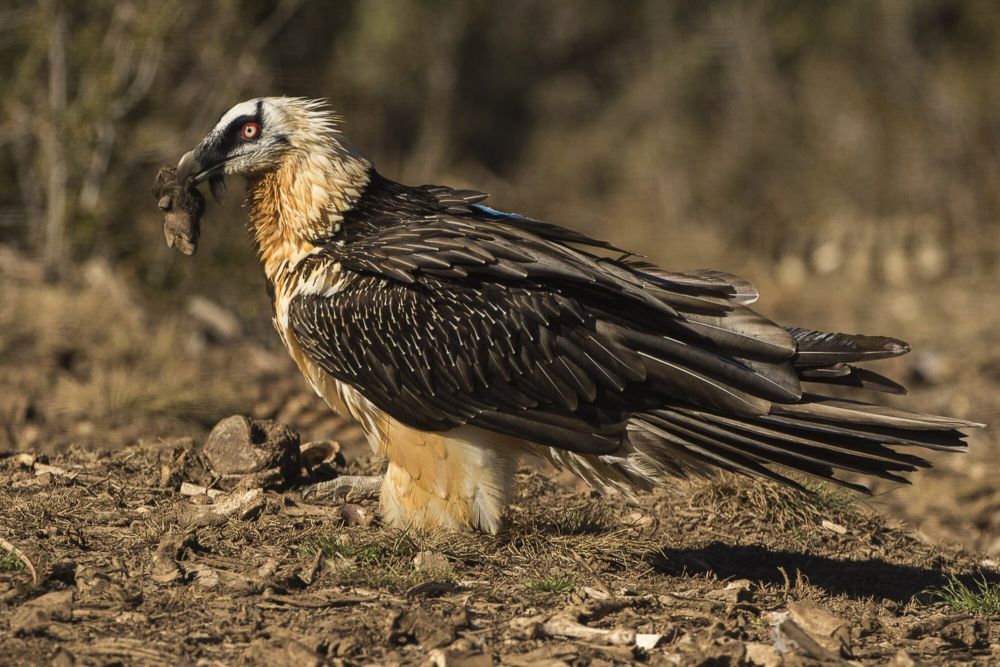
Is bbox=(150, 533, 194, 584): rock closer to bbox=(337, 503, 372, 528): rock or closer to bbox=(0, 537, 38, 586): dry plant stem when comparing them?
bbox=(0, 537, 38, 586): dry plant stem

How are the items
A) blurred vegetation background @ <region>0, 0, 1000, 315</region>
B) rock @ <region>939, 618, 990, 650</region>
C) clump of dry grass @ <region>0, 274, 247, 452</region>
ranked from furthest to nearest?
blurred vegetation background @ <region>0, 0, 1000, 315</region> < clump of dry grass @ <region>0, 274, 247, 452</region> < rock @ <region>939, 618, 990, 650</region>

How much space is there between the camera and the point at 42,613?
4.79 meters

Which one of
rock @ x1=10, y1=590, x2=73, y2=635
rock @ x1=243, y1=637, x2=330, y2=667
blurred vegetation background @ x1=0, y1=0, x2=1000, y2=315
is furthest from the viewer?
blurred vegetation background @ x1=0, y1=0, x2=1000, y2=315

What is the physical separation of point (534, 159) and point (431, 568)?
668 inches

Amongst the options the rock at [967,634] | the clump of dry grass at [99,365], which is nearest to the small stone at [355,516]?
the rock at [967,634]

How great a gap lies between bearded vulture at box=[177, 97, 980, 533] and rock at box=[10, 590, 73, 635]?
1.60 metres

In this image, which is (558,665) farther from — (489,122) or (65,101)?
(489,122)

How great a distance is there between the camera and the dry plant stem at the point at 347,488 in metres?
6.64

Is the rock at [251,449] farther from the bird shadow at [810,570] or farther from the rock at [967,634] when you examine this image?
the rock at [967,634]

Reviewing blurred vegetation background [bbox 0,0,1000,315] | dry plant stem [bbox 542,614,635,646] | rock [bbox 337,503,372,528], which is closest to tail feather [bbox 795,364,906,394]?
dry plant stem [bbox 542,614,635,646]

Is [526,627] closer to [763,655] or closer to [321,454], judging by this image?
[763,655]

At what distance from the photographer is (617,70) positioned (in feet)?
78.3

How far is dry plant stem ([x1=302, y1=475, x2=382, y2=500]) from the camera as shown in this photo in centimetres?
664

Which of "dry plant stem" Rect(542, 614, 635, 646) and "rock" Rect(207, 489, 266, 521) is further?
"rock" Rect(207, 489, 266, 521)
